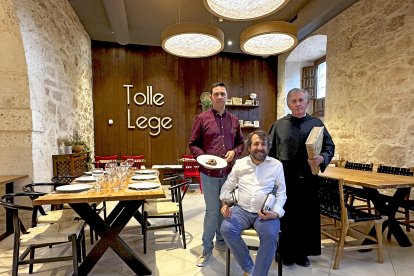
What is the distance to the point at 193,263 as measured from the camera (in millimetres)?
2311

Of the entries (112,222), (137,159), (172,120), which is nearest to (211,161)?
(112,222)

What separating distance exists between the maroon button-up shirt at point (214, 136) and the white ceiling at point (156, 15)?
276 centimetres

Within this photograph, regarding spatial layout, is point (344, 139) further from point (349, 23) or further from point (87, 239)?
point (87, 239)

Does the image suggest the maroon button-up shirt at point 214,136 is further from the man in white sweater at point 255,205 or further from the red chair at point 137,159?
the red chair at point 137,159

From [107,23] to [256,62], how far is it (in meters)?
3.70

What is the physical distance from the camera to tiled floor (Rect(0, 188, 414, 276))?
2.15 metres

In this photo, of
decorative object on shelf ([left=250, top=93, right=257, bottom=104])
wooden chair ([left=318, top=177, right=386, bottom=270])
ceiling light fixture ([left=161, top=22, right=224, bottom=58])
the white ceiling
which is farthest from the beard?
decorative object on shelf ([left=250, top=93, right=257, bottom=104])

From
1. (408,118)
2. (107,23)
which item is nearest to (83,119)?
(107,23)

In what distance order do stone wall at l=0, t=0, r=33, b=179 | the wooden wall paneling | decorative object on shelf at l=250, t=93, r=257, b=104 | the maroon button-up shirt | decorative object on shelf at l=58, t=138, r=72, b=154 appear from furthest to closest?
1. decorative object on shelf at l=250, t=93, r=257, b=104
2. the wooden wall paneling
3. decorative object on shelf at l=58, t=138, r=72, b=154
4. stone wall at l=0, t=0, r=33, b=179
5. the maroon button-up shirt

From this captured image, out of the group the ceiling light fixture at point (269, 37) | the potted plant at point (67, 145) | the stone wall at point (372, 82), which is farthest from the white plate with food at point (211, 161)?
the stone wall at point (372, 82)

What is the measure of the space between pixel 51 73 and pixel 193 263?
319 centimetres

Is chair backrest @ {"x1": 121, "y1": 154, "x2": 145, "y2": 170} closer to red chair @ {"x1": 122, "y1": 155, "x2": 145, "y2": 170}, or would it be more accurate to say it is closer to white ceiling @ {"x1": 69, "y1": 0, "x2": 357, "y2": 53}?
red chair @ {"x1": 122, "y1": 155, "x2": 145, "y2": 170}

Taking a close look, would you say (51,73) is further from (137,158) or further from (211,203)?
(211,203)

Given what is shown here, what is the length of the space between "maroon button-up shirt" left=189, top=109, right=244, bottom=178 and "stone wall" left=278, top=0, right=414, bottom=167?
2686mm
